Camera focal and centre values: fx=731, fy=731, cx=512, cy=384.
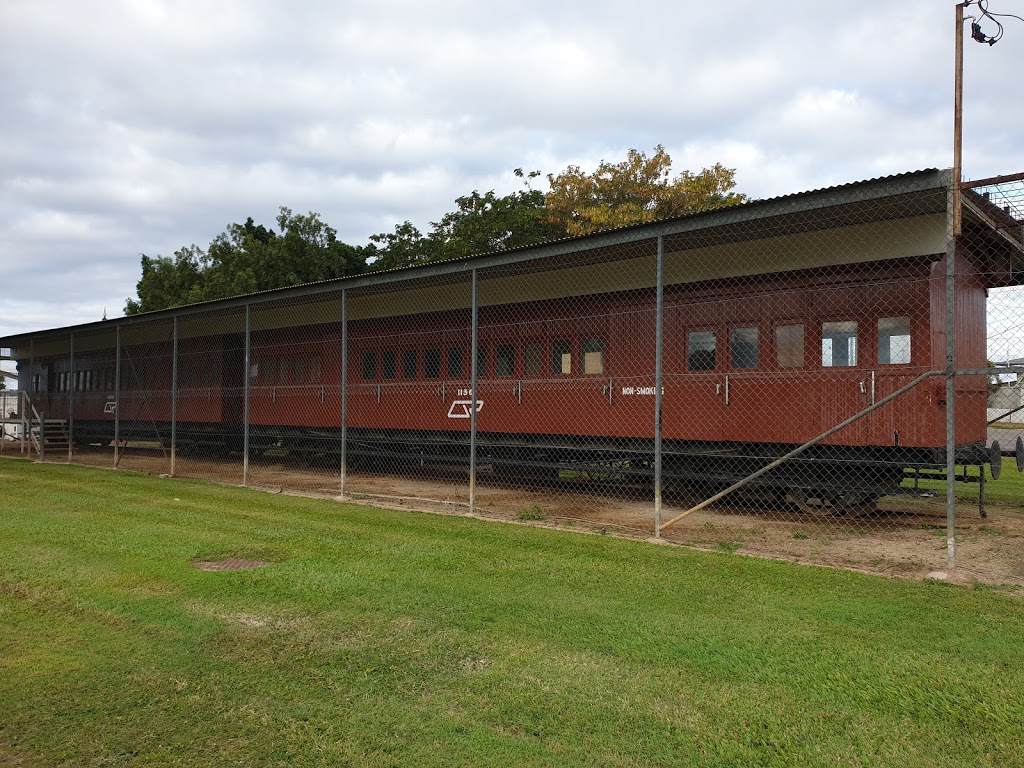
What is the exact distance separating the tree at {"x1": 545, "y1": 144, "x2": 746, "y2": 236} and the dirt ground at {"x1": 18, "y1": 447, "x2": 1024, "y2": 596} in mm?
12044

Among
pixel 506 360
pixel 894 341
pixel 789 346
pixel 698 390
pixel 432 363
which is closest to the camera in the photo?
pixel 894 341

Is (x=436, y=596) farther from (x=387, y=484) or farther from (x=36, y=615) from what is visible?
(x=387, y=484)

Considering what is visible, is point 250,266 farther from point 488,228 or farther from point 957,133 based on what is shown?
point 957,133

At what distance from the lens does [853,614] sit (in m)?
4.80

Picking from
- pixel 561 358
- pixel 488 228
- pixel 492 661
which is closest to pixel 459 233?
pixel 488 228

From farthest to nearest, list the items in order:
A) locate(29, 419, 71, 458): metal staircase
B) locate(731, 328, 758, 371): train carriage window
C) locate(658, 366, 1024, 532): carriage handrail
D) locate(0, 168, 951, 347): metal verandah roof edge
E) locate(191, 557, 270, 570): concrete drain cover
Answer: locate(29, 419, 71, 458): metal staircase → locate(731, 328, 758, 371): train carriage window → locate(0, 168, 951, 347): metal verandah roof edge → locate(191, 557, 270, 570): concrete drain cover → locate(658, 366, 1024, 532): carriage handrail

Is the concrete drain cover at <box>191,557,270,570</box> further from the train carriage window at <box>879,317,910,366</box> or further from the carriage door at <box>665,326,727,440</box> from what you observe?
the train carriage window at <box>879,317,910,366</box>

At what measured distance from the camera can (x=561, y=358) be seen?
1159cm

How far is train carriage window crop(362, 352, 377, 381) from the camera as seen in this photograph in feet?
47.9

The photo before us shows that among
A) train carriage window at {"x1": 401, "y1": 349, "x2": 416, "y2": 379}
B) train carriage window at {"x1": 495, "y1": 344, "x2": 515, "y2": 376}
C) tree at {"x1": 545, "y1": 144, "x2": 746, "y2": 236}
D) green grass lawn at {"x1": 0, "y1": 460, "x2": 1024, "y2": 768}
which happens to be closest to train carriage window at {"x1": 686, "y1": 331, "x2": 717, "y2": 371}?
train carriage window at {"x1": 495, "y1": 344, "x2": 515, "y2": 376}

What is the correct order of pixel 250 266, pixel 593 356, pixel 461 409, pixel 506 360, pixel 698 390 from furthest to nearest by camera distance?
1. pixel 250 266
2. pixel 461 409
3. pixel 506 360
4. pixel 593 356
5. pixel 698 390

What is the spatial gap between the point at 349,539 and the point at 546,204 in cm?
2041

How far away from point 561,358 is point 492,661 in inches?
313

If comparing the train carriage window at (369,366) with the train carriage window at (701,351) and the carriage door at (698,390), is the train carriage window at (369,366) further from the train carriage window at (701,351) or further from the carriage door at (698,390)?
A: the train carriage window at (701,351)
